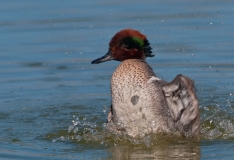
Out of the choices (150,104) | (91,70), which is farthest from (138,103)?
(91,70)

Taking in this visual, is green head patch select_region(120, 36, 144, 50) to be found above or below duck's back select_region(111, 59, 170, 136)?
above

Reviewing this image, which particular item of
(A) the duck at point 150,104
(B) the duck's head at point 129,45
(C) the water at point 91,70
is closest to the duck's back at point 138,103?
(A) the duck at point 150,104

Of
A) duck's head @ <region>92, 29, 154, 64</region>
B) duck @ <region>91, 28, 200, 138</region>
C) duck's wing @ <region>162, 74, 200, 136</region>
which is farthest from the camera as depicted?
duck's head @ <region>92, 29, 154, 64</region>

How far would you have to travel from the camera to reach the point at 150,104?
26.6 feet

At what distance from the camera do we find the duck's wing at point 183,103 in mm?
7934

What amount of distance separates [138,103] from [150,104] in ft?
0.38

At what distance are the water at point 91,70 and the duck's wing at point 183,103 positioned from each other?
16cm

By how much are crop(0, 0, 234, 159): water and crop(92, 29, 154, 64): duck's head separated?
0.83 m

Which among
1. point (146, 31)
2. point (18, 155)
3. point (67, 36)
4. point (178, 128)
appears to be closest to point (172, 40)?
point (146, 31)

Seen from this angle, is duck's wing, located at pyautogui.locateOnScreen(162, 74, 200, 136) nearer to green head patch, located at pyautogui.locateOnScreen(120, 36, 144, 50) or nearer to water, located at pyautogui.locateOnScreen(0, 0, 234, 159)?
water, located at pyautogui.locateOnScreen(0, 0, 234, 159)

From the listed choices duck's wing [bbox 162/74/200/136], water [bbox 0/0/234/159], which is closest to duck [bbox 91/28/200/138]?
duck's wing [bbox 162/74/200/136]

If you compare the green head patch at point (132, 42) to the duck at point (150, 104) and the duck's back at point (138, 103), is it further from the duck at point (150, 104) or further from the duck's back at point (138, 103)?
the duck's back at point (138, 103)

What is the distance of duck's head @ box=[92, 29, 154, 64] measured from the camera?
27.9 feet

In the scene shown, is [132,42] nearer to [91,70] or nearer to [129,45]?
[129,45]
